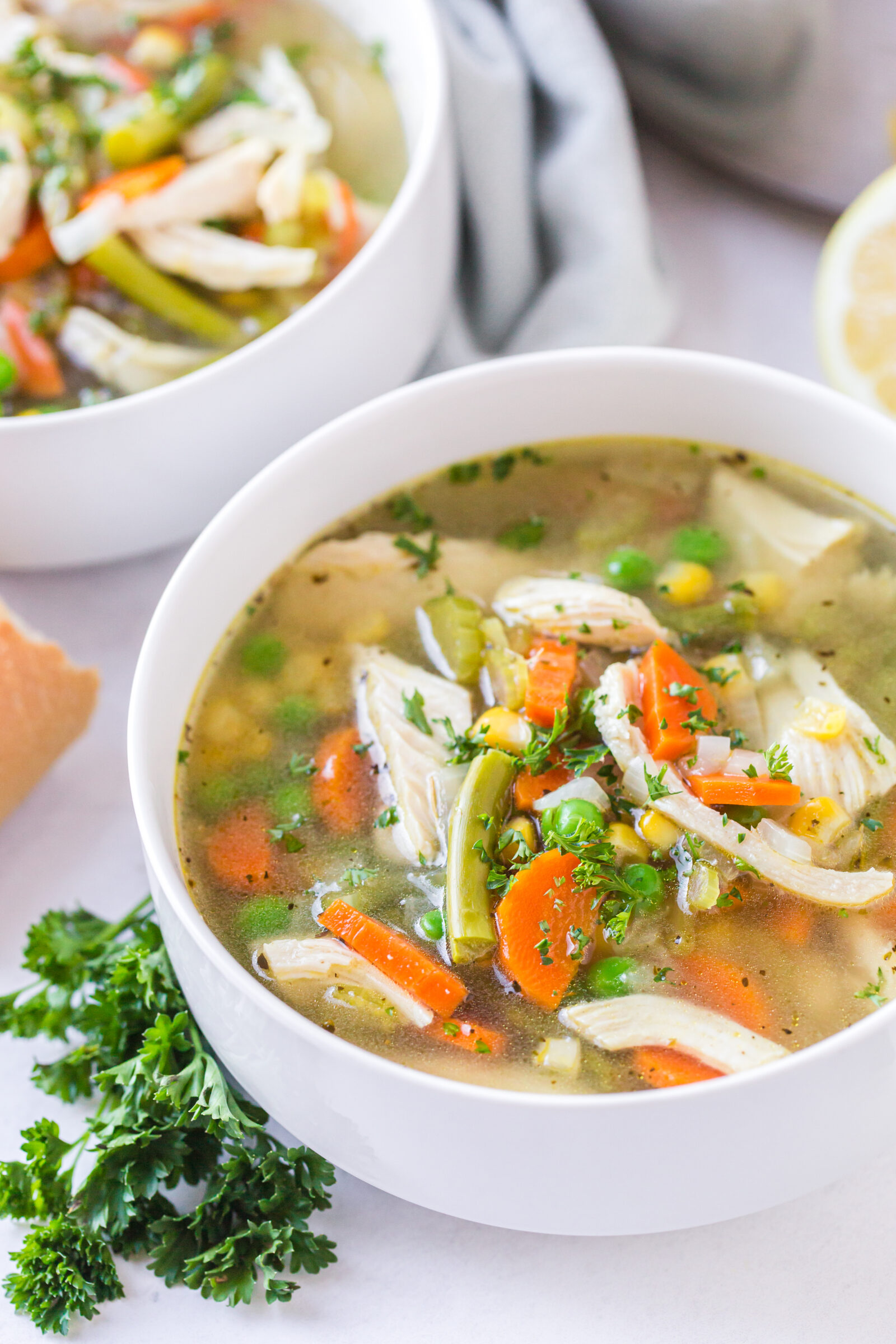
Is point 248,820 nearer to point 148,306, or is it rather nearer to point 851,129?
point 148,306

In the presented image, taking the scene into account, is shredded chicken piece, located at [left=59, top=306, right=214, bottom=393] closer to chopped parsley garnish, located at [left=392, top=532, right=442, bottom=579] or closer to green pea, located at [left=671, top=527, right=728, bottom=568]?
chopped parsley garnish, located at [left=392, top=532, right=442, bottom=579]

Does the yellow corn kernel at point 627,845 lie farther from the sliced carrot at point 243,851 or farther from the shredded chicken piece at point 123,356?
the shredded chicken piece at point 123,356

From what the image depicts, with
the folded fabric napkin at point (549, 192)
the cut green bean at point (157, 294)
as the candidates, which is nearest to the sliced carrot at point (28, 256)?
the cut green bean at point (157, 294)

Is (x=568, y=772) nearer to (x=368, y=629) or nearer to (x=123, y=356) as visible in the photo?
(x=368, y=629)

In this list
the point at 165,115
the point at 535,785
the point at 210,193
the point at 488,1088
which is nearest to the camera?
the point at 488,1088

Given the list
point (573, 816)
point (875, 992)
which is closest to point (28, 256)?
point (573, 816)
